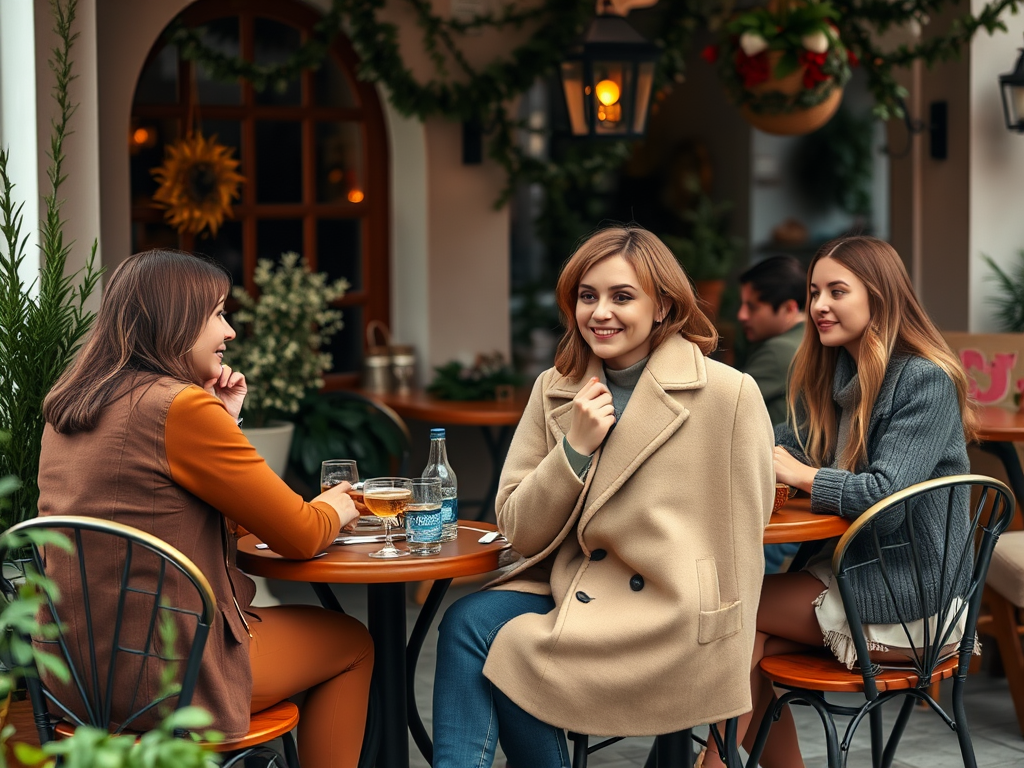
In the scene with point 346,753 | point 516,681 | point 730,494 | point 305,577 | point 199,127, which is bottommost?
point 346,753

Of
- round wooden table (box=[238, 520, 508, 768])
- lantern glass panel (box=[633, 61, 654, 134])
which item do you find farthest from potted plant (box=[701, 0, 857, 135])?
round wooden table (box=[238, 520, 508, 768])

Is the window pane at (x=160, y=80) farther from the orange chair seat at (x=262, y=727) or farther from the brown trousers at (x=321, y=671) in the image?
the orange chair seat at (x=262, y=727)

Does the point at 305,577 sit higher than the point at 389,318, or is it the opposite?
the point at 389,318

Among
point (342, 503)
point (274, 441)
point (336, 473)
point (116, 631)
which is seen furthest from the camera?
point (274, 441)

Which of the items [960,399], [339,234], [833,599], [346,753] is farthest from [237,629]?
[339,234]

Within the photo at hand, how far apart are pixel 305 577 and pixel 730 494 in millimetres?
866

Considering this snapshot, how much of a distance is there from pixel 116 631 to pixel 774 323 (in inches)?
102

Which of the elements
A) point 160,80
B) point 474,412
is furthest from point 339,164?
point 474,412

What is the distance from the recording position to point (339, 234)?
6078 mm

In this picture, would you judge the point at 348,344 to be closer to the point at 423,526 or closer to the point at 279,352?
the point at 279,352

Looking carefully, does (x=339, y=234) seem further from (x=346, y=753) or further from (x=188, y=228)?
(x=346, y=753)

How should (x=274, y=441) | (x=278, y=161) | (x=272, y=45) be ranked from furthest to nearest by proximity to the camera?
(x=278, y=161)
(x=272, y=45)
(x=274, y=441)

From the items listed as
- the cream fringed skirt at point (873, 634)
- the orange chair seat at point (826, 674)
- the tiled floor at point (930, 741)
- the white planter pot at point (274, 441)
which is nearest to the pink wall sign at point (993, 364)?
the tiled floor at point (930, 741)

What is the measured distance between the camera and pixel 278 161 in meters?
5.83
